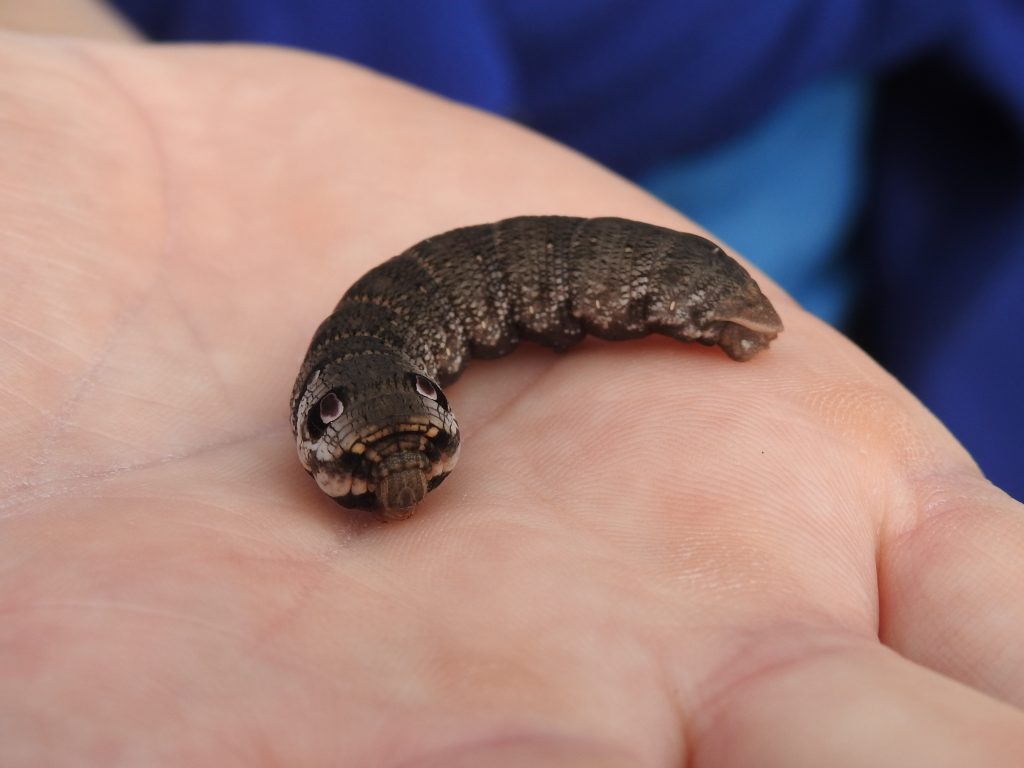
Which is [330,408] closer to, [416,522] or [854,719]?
[416,522]

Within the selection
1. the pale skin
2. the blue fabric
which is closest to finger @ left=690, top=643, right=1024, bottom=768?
the pale skin

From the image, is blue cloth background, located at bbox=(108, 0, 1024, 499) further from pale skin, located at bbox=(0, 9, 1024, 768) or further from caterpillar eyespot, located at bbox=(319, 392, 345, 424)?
caterpillar eyespot, located at bbox=(319, 392, 345, 424)

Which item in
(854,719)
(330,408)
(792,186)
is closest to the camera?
(854,719)

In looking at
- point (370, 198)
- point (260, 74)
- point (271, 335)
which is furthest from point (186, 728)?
point (260, 74)

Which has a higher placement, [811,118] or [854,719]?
[811,118]

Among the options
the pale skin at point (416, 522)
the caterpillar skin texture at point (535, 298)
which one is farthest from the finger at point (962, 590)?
the caterpillar skin texture at point (535, 298)

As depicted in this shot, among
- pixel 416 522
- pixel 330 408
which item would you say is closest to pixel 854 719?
pixel 416 522

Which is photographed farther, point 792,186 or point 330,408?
point 792,186

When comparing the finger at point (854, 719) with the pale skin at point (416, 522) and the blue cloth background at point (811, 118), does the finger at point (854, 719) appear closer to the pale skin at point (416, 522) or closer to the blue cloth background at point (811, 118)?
the pale skin at point (416, 522)

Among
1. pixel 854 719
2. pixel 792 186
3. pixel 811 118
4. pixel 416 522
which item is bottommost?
pixel 416 522
